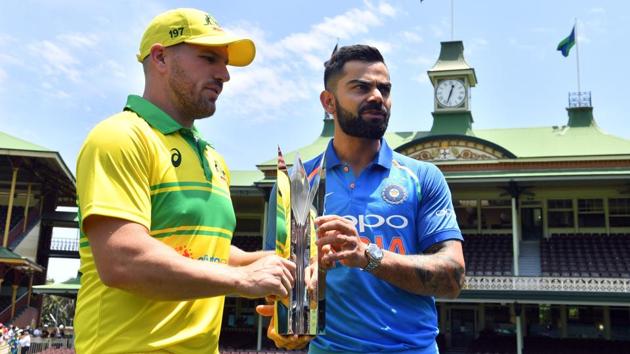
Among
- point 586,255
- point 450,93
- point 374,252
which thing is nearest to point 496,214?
point 586,255

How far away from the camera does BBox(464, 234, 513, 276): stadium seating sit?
2339cm

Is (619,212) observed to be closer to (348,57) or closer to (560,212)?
(560,212)

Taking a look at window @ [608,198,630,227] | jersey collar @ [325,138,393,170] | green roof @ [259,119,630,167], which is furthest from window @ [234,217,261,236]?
jersey collar @ [325,138,393,170]

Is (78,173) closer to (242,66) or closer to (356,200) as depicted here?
(242,66)

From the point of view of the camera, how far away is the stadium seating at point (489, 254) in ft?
76.7

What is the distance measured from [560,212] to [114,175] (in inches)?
1055

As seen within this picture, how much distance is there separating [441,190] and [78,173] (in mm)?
1798

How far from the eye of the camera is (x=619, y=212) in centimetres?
2555

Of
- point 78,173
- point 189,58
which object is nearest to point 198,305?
point 78,173

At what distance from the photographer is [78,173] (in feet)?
6.85

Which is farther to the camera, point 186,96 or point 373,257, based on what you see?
point 373,257

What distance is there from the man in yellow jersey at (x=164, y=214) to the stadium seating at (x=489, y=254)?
21.1 meters

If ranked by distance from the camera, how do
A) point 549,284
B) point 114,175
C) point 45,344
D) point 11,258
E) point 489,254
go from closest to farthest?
point 114,175
point 549,284
point 489,254
point 45,344
point 11,258

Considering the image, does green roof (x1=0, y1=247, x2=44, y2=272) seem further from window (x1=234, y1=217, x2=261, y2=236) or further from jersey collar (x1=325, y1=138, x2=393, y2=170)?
jersey collar (x1=325, y1=138, x2=393, y2=170)
